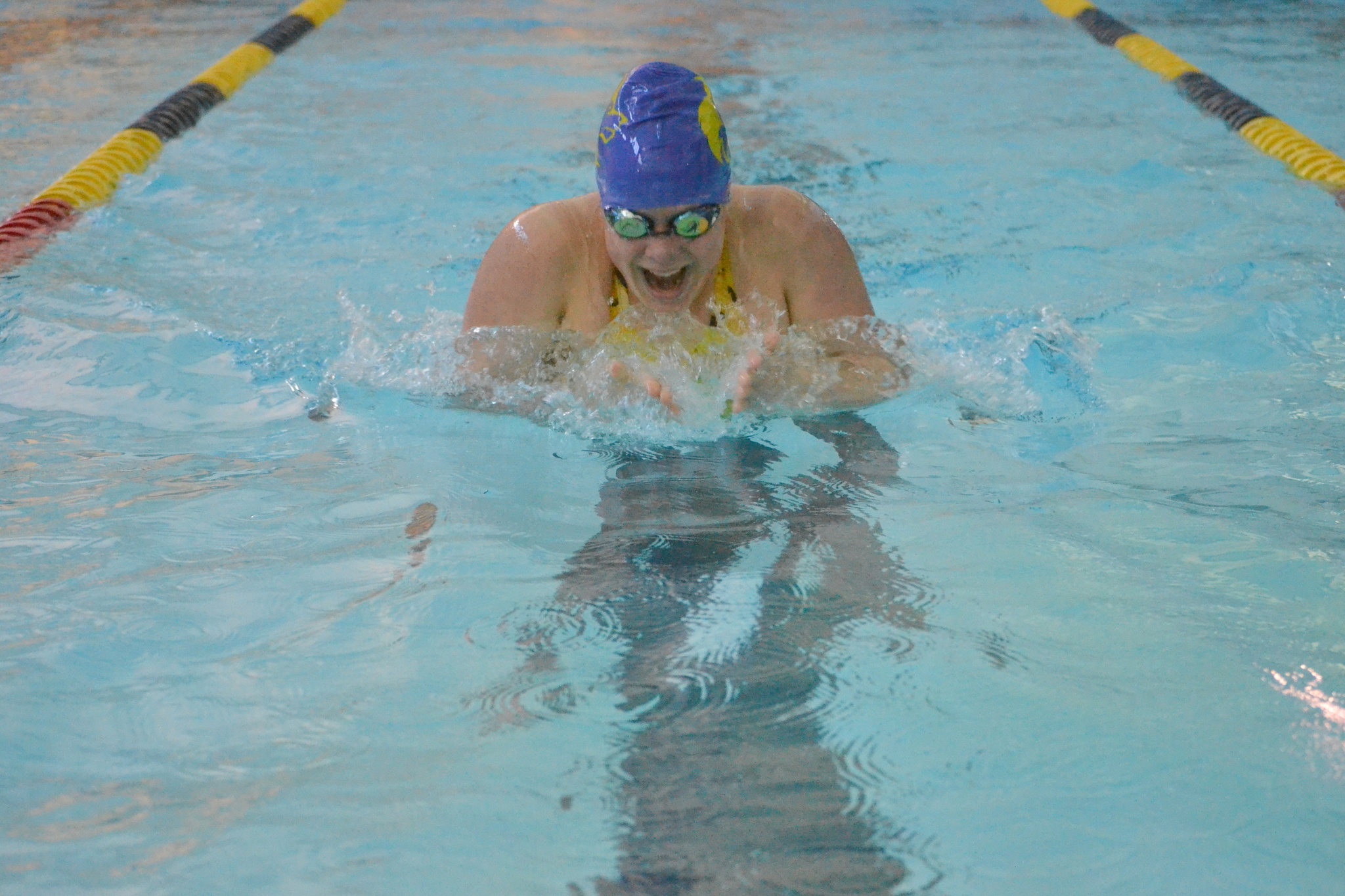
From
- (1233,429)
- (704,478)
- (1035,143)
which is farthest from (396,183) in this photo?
(1233,429)

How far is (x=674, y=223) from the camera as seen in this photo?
9.00ft

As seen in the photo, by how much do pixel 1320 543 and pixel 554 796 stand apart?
1.57 meters

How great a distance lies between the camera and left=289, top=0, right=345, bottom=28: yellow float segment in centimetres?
948

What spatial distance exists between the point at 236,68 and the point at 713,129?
5924mm

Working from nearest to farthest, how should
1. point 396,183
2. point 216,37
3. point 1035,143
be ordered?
1. point 396,183
2. point 1035,143
3. point 216,37

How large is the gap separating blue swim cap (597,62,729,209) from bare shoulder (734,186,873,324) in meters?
0.24

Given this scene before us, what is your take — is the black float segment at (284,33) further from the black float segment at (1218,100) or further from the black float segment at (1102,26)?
the black float segment at (1218,100)

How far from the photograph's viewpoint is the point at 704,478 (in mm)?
2754

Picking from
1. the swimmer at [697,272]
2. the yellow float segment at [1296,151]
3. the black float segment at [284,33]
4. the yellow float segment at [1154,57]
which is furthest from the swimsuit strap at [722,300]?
the black float segment at [284,33]

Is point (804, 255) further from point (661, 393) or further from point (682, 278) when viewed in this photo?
point (661, 393)

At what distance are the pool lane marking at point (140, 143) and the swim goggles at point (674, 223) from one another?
2573 millimetres

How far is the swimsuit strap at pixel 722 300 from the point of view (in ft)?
9.94

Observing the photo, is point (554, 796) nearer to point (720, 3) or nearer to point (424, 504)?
point (424, 504)

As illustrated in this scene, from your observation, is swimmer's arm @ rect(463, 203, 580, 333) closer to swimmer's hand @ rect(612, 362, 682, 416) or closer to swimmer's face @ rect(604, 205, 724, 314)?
A: swimmer's face @ rect(604, 205, 724, 314)
